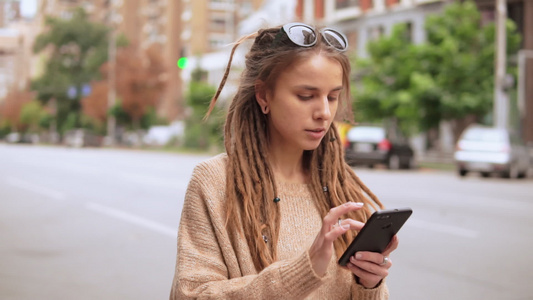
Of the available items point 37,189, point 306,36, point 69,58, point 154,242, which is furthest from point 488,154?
point 69,58

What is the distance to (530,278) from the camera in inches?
274

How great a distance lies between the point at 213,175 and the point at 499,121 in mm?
24972

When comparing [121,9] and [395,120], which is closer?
[395,120]

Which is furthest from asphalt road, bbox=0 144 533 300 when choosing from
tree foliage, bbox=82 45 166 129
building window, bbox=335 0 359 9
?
tree foliage, bbox=82 45 166 129

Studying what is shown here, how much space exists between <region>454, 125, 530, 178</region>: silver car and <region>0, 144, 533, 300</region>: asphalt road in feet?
14.2

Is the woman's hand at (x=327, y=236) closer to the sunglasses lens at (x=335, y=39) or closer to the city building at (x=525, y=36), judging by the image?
the sunglasses lens at (x=335, y=39)

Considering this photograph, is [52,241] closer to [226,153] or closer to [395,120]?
[226,153]

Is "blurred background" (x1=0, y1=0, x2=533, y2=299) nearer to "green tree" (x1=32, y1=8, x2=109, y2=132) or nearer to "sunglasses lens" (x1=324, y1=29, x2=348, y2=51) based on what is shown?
"sunglasses lens" (x1=324, y1=29, x2=348, y2=51)

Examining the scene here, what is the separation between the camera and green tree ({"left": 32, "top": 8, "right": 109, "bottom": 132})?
3270 inches

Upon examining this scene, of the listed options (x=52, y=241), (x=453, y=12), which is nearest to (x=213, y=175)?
(x=52, y=241)

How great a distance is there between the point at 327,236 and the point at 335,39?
2.02 feet

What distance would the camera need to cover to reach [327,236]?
71.6 inches

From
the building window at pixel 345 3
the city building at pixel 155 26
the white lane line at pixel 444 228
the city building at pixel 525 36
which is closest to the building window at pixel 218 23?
the city building at pixel 155 26

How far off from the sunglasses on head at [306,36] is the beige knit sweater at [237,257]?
1.33 ft
